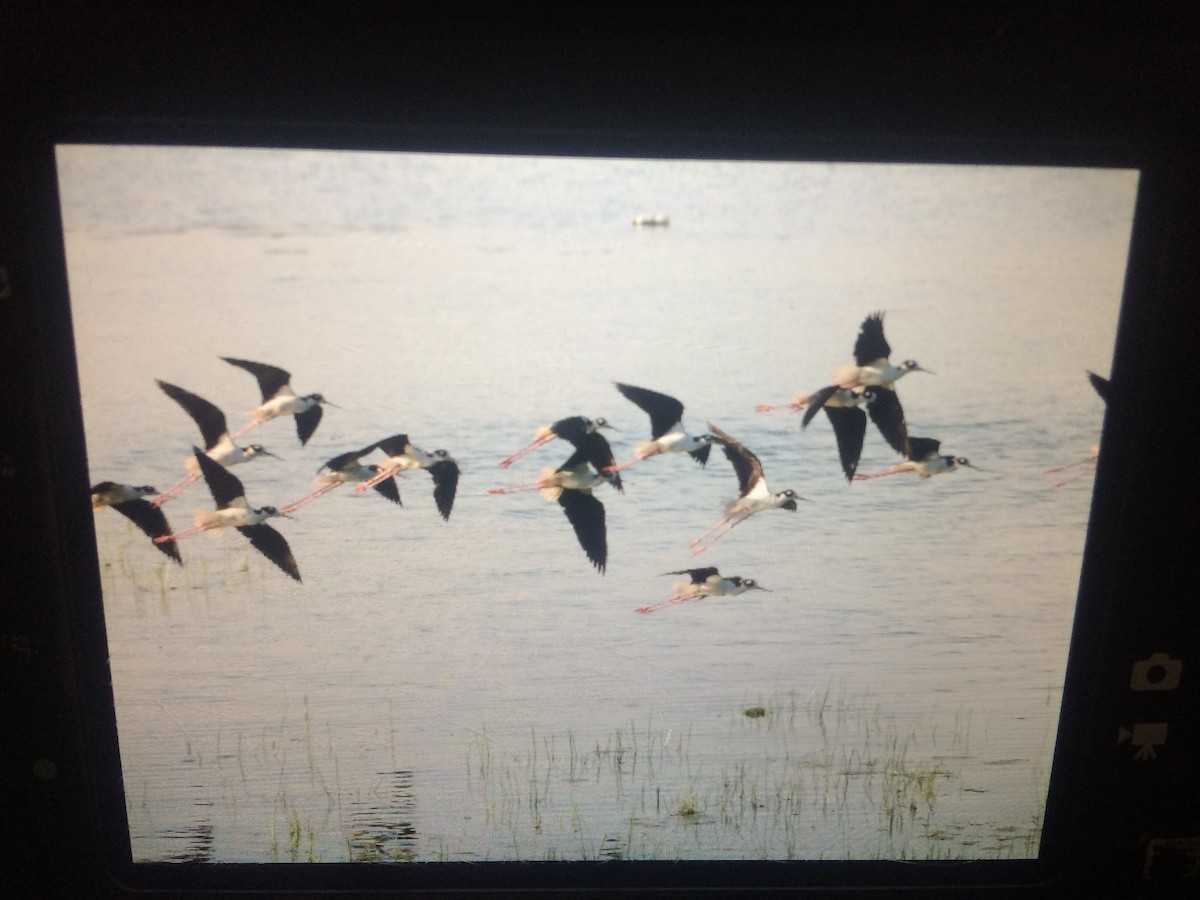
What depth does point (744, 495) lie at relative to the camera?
0.87 m

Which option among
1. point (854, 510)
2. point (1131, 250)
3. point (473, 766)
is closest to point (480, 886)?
point (473, 766)

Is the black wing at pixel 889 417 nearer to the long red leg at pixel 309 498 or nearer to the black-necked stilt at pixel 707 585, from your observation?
the black-necked stilt at pixel 707 585

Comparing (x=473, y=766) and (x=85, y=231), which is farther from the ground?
(x=85, y=231)

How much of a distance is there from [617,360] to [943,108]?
352mm

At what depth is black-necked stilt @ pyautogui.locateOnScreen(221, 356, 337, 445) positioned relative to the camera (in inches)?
32.9

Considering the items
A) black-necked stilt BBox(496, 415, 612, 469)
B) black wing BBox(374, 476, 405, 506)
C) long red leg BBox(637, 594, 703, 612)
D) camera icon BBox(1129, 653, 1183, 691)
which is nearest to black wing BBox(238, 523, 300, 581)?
black wing BBox(374, 476, 405, 506)

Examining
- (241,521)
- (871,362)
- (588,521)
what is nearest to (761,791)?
(588,521)

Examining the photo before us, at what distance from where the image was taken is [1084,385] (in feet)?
2.86

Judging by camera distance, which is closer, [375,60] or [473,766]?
[375,60]

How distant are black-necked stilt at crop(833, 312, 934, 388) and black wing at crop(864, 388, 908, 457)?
11mm

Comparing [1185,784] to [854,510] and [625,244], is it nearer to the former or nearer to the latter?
[854,510]

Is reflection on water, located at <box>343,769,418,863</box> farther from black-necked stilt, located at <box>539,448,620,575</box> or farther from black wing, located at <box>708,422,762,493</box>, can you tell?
black wing, located at <box>708,422,762,493</box>

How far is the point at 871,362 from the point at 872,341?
0.7 inches

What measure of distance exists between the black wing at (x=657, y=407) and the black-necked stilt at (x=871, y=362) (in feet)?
0.50
